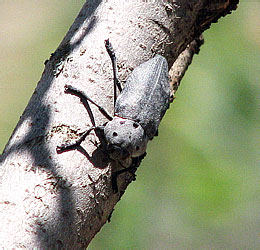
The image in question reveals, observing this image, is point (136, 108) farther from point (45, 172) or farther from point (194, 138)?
point (194, 138)

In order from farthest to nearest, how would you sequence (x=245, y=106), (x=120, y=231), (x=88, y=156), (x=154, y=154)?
(x=245, y=106) < (x=154, y=154) < (x=120, y=231) < (x=88, y=156)

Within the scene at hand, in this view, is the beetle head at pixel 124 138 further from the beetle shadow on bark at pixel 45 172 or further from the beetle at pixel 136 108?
the beetle shadow on bark at pixel 45 172

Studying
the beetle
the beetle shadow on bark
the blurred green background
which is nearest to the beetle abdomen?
the beetle

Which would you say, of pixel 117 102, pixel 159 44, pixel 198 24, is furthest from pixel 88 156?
pixel 198 24

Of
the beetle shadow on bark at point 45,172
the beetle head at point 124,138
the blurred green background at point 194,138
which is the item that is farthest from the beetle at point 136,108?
the blurred green background at point 194,138

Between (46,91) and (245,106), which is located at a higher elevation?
(46,91)

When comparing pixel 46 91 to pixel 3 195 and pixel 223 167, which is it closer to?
pixel 3 195

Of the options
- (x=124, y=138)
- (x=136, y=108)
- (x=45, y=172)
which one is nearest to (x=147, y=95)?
(x=136, y=108)
